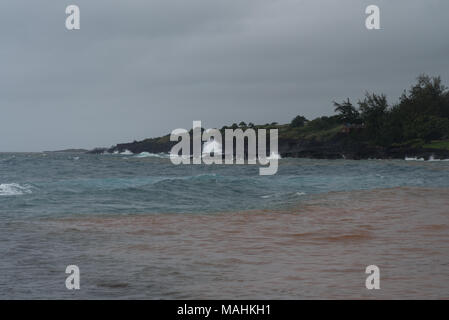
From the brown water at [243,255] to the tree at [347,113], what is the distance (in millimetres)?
77041

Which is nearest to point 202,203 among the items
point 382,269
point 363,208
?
point 363,208

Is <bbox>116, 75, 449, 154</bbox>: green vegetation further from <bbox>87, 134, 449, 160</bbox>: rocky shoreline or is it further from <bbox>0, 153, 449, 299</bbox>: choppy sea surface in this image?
<bbox>0, 153, 449, 299</bbox>: choppy sea surface

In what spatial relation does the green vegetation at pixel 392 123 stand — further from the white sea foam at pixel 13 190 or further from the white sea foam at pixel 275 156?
the white sea foam at pixel 13 190

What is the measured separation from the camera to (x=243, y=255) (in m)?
7.61

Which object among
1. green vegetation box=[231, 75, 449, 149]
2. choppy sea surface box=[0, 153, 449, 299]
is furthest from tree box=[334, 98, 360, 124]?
choppy sea surface box=[0, 153, 449, 299]

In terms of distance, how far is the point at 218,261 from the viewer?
283 inches

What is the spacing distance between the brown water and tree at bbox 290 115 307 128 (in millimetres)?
90824

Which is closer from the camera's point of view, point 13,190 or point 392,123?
point 13,190

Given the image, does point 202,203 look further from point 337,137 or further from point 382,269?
point 337,137

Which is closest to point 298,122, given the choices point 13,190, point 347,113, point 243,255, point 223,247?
point 347,113

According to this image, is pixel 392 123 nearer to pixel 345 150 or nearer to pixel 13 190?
pixel 345 150

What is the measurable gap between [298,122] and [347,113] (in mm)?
16060
